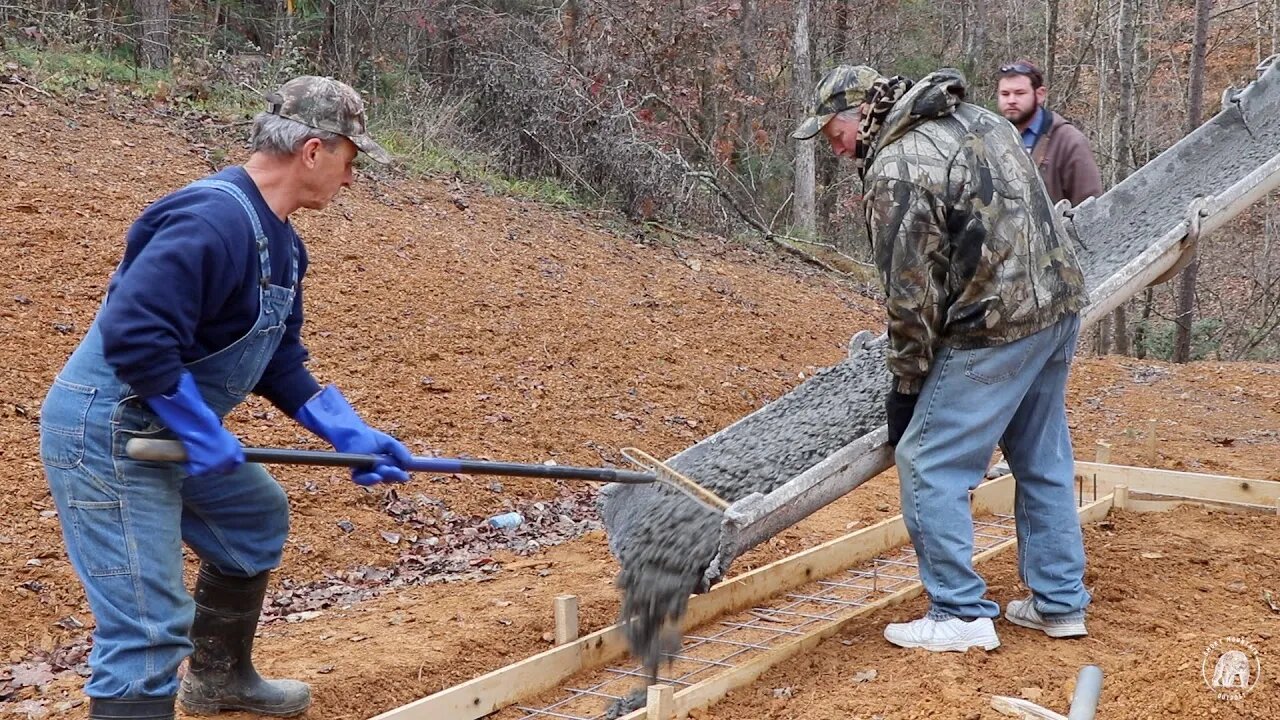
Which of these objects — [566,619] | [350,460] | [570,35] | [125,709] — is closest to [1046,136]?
[566,619]

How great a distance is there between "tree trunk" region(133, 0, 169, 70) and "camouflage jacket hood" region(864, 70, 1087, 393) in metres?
9.46

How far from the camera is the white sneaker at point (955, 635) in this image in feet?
12.6

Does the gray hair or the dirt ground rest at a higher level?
the gray hair

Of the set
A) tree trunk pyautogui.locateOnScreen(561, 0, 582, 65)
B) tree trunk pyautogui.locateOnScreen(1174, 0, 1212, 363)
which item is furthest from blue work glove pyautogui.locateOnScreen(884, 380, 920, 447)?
tree trunk pyautogui.locateOnScreen(561, 0, 582, 65)

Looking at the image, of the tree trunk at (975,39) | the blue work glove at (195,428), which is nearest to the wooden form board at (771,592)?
the blue work glove at (195,428)

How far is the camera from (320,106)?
292 cm

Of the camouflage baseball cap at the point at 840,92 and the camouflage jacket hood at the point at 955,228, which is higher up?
the camouflage baseball cap at the point at 840,92

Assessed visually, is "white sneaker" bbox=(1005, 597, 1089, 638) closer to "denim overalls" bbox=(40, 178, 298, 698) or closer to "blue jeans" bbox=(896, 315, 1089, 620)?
"blue jeans" bbox=(896, 315, 1089, 620)

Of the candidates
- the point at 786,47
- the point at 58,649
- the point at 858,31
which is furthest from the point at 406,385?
the point at 858,31

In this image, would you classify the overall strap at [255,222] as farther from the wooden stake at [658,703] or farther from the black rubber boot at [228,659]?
the wooden stake at [658,703]

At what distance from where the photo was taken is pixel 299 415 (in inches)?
132

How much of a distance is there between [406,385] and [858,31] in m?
13.2

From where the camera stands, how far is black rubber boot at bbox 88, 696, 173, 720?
9.12ft

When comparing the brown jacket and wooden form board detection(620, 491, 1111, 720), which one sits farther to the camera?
the brown jacket
